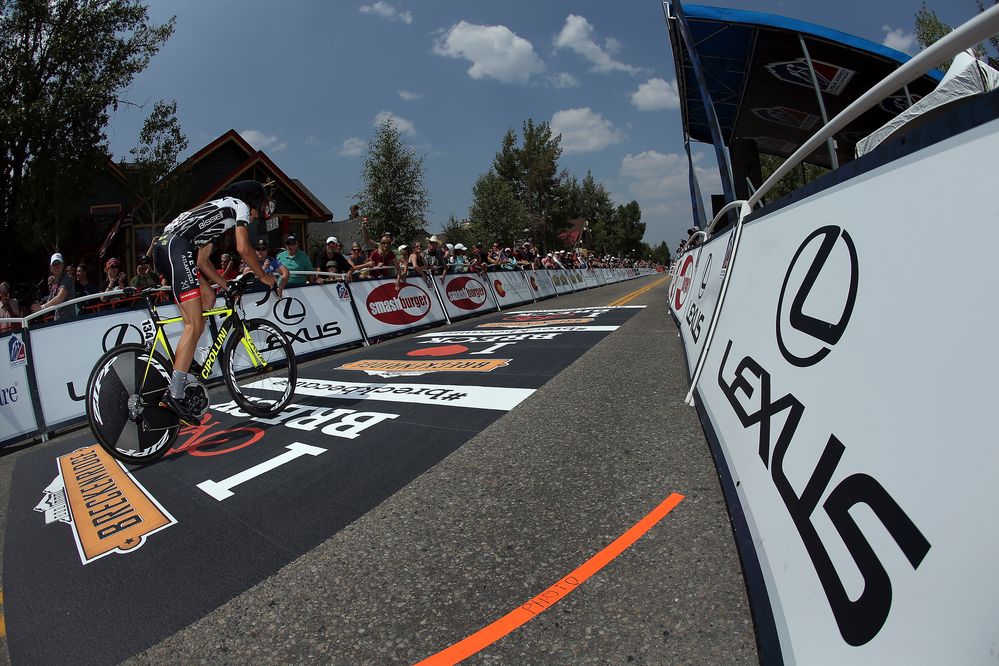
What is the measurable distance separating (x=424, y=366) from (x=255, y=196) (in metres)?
2.90

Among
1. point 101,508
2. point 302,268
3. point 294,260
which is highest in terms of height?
point 294,260

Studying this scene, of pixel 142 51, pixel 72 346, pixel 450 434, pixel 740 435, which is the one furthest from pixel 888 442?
pixel 142 51

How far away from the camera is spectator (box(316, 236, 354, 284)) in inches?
407

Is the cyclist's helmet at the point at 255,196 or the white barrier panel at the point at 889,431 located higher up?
the cyclist's helmet at the point at 255,196

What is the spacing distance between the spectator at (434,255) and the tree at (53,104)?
1637 cm

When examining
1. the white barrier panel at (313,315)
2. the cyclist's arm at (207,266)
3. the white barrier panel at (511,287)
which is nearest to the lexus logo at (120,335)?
the white barrier panel at (313,315)

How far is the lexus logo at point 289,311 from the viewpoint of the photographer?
8039mm

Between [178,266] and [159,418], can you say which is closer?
[159,418]

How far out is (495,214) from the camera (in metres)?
49.6

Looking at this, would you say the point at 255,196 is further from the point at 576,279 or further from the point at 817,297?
the point at 576,279

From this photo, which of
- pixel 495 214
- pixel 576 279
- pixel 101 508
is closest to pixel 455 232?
pixel 495 214

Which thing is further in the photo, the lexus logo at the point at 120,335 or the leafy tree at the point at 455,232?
the leafy tree at the point at 455,232

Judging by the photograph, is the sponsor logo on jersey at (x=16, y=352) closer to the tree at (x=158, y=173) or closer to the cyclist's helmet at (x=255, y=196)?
the cyclist's helmet at (x=255, y=196)

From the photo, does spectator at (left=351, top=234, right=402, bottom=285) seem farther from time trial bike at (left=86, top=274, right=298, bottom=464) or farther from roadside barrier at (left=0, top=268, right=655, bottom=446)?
time trial bike at (left=86, top=274, right=298, bottom=464)
